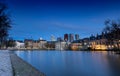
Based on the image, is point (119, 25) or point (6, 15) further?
point (119, 25)

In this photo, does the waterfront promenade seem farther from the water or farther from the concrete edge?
the water

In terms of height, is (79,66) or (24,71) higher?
(24,71)

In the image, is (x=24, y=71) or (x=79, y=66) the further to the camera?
(x=79, y=66)

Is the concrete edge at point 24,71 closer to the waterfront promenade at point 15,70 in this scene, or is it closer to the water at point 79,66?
the waterfront promenade at point 15,70

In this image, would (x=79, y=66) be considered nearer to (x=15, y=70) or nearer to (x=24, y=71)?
(x=24, y=71)

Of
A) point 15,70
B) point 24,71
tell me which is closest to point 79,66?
point 24,71

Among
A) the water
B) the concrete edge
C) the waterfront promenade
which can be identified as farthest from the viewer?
the water

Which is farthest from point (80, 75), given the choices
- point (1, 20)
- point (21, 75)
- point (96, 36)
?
point (96, 36)

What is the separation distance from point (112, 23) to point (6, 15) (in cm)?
3975

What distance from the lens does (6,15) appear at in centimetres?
3444

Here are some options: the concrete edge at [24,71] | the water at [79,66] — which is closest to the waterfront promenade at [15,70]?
the concrete edge at [24,71]

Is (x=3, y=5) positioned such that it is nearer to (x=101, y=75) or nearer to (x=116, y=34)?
(x=101, y=75)

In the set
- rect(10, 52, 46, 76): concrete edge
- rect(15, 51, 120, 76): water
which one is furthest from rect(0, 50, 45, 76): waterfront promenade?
rect(15, 51, 120, 76): water

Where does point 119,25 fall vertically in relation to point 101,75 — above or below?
above
